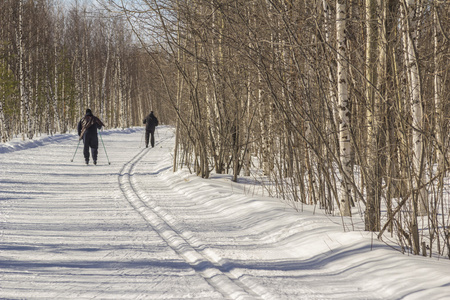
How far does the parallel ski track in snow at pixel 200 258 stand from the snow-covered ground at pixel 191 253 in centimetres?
1

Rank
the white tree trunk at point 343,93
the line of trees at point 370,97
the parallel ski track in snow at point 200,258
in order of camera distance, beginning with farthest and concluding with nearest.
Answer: the white tree trunk at point 343,93 < the line of trees at point 370,97 < the parallel ski track in snow at point 200,258

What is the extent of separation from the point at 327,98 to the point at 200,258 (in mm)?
3887

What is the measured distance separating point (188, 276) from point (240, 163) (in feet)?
27.7

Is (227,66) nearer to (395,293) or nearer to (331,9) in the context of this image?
(331,9)

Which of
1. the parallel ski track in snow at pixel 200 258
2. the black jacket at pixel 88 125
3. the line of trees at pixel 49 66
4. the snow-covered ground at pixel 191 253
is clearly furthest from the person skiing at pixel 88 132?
the parallel ski track in snow at pixel 200 258

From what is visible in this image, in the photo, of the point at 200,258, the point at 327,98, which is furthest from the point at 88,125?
the point at 200,258

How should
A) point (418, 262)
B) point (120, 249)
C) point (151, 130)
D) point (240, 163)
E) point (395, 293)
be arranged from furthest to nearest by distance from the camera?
point (151, 130) → point (240, 163) → point (120, 249) → point (418, 262) → point (395, 293)

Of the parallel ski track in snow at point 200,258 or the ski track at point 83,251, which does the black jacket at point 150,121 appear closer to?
the ski track at point 83,251

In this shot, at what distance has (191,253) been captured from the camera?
18.4 ft

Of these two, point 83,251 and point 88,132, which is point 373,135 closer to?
point 83,251

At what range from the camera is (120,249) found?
5.74 m

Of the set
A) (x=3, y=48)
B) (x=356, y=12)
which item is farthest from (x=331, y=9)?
(x=3, y=48)

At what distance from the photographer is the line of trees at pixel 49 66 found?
30141mm

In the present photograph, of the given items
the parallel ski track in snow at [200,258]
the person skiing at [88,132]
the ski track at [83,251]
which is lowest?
the parallel ski track in snow at [200,258]
